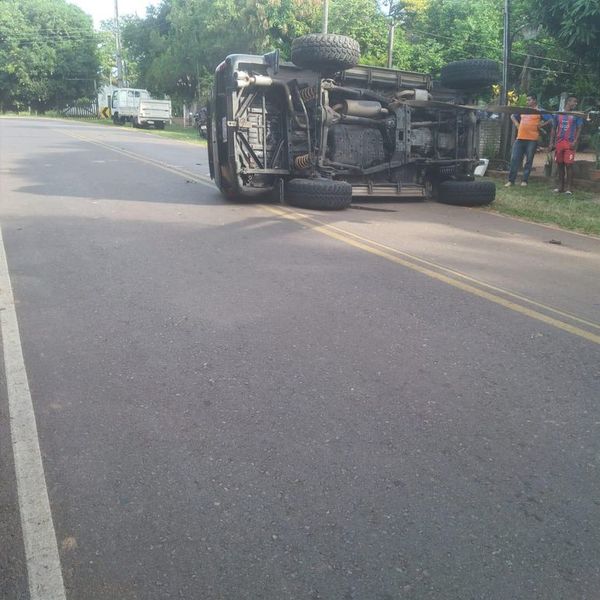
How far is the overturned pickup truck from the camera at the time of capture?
389 inches

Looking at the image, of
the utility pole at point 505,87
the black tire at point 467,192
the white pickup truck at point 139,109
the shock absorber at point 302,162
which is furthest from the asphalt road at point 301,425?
the white pickup truck at point 139,109

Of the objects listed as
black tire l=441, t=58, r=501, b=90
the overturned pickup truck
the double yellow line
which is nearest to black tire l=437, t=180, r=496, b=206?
the overturned pickup truck

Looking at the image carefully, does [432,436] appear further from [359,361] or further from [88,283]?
[88,283]

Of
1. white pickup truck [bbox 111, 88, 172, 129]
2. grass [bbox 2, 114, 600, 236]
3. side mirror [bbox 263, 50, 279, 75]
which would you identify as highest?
white pickup truck [bbox 111, 88, 172, 129]

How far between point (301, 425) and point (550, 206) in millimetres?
9729

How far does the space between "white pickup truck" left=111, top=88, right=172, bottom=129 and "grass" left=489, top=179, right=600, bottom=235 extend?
99.3 ft

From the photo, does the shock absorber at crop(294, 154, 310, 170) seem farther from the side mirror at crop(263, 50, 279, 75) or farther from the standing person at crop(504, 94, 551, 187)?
the standing person at crop(504, 94, 551, 187)

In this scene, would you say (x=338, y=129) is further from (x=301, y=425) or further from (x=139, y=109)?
(x=139, y=109)

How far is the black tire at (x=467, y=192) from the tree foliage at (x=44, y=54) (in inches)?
2400

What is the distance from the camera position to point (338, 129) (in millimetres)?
10578

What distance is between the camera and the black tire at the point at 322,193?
32.2 ft

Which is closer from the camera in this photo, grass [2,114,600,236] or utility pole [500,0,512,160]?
grass [2,114,600,236]

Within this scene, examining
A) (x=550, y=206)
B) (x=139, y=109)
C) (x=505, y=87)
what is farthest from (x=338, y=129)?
(x=139, y=109)

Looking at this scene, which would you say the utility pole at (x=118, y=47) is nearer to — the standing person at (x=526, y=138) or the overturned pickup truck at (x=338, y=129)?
the standing person at (x=526, y=138)
